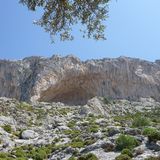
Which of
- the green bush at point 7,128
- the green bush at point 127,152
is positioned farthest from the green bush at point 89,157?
the green bush at point 7,128

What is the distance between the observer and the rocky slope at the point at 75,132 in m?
40.1

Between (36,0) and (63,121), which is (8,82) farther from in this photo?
(36,0)

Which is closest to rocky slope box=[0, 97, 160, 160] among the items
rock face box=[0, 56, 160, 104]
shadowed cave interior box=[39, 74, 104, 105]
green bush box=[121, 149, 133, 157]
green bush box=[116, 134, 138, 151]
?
green bush box=[116, 134, 138, 151]

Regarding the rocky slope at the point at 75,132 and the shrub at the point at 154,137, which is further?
the rocky slope at the point at 75,132

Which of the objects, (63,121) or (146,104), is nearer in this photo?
(63,121)

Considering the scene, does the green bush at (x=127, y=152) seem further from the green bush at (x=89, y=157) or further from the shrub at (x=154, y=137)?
the shrub at (x=154, y=137)

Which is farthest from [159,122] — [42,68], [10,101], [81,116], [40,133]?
[42,68]

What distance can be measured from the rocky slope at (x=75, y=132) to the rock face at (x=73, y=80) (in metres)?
12.9

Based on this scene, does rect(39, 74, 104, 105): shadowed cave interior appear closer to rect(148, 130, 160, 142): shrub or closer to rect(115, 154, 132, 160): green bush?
rect(148, 130, 160, 142): shrub

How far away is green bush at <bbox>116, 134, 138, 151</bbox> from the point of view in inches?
1536

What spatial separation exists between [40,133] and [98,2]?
1594 inches

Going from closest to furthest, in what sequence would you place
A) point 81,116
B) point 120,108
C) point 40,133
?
point 40,133, point 81,116, point 120,108

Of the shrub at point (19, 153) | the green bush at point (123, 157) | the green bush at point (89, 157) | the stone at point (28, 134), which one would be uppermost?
the stone at point (28, 134)

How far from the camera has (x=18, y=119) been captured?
237 ft
